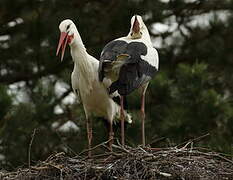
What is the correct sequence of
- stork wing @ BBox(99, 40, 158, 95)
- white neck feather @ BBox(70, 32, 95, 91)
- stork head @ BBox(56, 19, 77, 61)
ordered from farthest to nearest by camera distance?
white neck feather @ BBox(70, 32, 95, 91) < stork head @ BBox(56, 19, 77, 61) < stork wing @ BBox(99, 40, 158, 95)

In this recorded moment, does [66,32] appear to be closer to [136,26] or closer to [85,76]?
[85,76]

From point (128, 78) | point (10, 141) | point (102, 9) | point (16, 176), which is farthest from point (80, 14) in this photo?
point (16, 176)

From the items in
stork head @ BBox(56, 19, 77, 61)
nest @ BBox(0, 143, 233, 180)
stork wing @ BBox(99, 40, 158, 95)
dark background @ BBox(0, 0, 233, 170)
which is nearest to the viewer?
nest @ BBox(0, 143, 233, 180)

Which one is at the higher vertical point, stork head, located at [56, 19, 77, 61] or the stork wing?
stork head, located at [56, 19, 77, 61]

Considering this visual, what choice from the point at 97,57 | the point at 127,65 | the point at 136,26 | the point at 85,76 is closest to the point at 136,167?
the point at 127,65

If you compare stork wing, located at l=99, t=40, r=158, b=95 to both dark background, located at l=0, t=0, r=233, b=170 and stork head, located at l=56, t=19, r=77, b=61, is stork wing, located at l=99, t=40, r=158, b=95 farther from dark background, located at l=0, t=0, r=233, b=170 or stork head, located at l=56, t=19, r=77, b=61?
dark background, located at l=0, t=0, r=233, b=170

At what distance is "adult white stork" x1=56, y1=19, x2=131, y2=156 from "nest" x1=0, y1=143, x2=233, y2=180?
49.2 inches

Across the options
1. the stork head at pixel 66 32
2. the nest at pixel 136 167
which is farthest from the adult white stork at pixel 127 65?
the nest at pixel 136 167

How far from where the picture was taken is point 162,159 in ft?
21.1

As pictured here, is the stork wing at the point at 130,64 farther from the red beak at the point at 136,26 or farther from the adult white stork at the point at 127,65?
the red beak at the point at 136,26

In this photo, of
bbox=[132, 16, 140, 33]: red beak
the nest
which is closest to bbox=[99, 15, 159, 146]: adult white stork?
bbox=[132, 16, 140, 33]: red beak

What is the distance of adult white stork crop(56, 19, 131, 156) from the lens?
765 centimetres

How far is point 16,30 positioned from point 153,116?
2.15 metres

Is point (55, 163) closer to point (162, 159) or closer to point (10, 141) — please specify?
point (162, 159)
